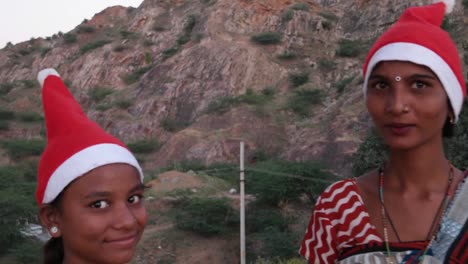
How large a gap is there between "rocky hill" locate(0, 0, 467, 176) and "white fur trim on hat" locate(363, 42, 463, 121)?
12.4 metres

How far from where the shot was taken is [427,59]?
4.96 feet

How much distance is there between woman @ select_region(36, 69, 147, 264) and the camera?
1.57 meters

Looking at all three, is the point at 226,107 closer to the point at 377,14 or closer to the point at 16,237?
the point at 377,14

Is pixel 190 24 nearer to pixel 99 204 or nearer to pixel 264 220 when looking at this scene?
pixel 264 220

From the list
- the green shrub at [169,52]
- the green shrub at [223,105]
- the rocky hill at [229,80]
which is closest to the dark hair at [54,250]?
the rocky hill at [229,80]

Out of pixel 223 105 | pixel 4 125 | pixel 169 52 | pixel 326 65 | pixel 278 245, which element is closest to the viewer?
pixel 278 245

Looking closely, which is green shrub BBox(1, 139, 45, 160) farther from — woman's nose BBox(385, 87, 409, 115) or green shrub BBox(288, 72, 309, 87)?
woman's nose BBox(385, 87, 409, 115)

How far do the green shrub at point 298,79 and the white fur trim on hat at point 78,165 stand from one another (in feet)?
67.4

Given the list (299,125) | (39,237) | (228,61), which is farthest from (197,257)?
(228,61)

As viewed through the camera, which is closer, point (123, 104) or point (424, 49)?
point (424, 49)

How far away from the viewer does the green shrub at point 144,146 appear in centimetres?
2031

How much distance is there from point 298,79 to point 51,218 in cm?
2079

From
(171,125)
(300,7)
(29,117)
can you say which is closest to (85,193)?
(171,125)

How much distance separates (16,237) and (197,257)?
3.56 metres
